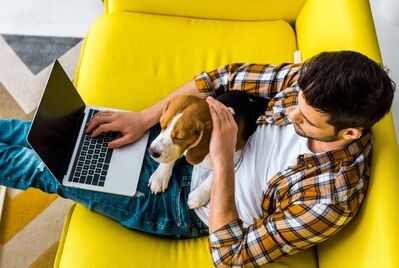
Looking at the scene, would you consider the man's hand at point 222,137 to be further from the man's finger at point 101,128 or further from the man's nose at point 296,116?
the man's finger at point 101,128

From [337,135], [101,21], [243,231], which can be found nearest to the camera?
[337,135]

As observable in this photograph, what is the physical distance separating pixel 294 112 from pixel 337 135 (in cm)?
14

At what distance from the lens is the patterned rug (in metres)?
1.84

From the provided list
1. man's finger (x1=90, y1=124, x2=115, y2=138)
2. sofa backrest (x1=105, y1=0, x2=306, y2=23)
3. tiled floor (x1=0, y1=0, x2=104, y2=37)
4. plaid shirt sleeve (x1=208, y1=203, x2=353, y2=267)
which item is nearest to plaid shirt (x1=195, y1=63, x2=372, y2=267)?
plaid shirt sleeve (x1=208, y1=203, x2=353, y2=267)

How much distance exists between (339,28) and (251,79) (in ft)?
1.22

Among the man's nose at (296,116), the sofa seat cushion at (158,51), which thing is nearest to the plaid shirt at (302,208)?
the man's nose at (296,116)

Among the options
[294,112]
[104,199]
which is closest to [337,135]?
[294,112]

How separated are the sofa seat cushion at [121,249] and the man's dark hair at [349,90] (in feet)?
1.85

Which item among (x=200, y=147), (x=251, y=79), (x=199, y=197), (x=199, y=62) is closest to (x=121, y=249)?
(x=199, y=197)

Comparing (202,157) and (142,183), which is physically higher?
(202,157)

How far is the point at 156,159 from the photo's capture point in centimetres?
142

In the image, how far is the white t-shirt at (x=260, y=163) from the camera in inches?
50.9

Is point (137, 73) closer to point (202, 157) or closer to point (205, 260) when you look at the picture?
point (202, 157)

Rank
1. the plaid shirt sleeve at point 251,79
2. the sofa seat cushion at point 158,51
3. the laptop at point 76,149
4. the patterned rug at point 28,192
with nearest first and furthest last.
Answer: the laptop at point 76,149
the plaid shirt sleeve at point 251,79
the sofa seat cushion at point 158,51
the patterned rug at point 28,192
